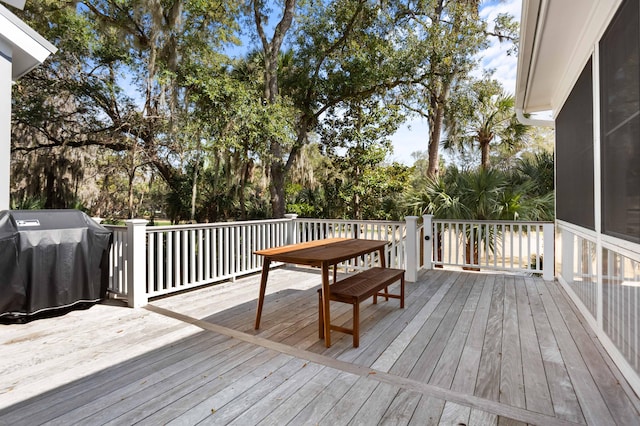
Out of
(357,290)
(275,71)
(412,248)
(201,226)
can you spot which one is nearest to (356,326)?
(357,290)

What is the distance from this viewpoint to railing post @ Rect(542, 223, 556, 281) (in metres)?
4.85

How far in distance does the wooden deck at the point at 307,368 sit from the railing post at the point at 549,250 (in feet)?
4.79

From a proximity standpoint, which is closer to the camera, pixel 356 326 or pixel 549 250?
pixel 356 326

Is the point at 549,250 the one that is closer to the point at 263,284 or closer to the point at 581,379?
the point at 581,379

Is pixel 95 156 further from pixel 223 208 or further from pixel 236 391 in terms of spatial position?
pixel 236 391

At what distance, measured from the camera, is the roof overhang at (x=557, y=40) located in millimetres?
2589

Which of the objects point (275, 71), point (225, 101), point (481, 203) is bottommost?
point (481, 203)

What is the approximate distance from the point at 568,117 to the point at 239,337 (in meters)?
4.48

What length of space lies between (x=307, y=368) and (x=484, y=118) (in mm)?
9766

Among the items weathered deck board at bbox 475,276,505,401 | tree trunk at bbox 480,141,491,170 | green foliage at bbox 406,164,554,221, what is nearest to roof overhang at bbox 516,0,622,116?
green foliage at bbox 406,164,554,221

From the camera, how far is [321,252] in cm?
300

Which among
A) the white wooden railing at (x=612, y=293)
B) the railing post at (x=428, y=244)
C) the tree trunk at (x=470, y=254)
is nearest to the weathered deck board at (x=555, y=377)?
the white wooden railing at (x=612, y=293)

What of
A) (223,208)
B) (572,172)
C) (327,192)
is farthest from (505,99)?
(223,208)

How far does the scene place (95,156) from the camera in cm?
760
